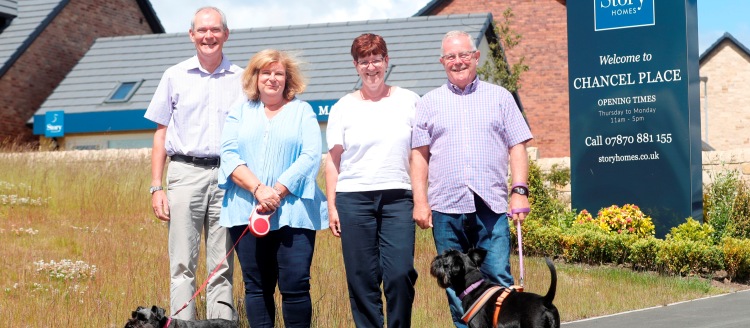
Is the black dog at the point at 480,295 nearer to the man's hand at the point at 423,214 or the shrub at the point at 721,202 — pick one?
the man's hand at the point at 423,214

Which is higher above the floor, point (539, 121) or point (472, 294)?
point (539, 121)

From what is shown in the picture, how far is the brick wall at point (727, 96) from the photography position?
46.9 m

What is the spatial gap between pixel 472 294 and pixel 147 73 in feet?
87.6

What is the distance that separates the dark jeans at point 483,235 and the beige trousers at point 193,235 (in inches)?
59.6

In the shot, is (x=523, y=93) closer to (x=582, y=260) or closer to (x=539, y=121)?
(x=539, y=121)

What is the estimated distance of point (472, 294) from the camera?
6008 mm

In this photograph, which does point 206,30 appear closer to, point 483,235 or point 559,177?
point 483,235

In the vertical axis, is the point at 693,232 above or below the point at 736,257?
above

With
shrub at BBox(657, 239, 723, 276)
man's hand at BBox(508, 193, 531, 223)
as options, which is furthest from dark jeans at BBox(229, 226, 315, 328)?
shrub at BBox(657, 239, 723, 276)

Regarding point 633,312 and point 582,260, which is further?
point 582,260

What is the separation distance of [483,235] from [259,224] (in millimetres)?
1424

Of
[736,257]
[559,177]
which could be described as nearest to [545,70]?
[559,177]

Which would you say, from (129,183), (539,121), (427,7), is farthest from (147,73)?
(129,183)

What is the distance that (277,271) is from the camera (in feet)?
20.5
